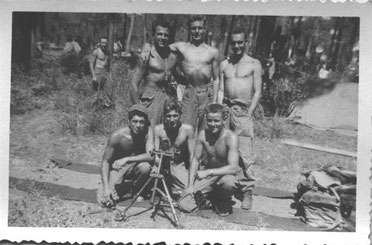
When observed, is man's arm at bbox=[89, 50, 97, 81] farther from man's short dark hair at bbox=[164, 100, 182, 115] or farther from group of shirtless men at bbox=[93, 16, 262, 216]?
man's short dark hair at bbox=[164, 100, 182, 115]

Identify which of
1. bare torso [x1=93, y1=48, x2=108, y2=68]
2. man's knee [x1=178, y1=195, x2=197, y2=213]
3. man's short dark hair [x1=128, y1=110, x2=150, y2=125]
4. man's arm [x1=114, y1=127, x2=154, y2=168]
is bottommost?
man's knee [x1=178, y1=195, x2=197, y2=213]

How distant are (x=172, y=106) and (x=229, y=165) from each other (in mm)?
775

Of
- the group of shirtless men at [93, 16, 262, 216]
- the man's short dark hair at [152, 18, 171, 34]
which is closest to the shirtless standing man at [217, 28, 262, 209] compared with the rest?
the group of shirtless men at [93, 16, 262, 216]

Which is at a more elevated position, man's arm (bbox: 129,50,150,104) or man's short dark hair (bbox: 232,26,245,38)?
man's short dark hair (bbox: 232,26,245,38)

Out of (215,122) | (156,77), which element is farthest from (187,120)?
(156,77)

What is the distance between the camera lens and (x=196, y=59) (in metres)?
4.46

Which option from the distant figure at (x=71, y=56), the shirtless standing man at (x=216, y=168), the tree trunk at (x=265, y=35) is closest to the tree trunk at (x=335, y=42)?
the tree trunk at (x=265, y=35)

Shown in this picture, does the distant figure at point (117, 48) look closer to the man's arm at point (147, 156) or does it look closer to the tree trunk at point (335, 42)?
the man's arm at point (147, 156)

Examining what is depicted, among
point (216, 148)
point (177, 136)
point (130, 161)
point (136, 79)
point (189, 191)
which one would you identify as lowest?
point (189, 191)

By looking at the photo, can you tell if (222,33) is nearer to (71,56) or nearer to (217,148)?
(217,148)

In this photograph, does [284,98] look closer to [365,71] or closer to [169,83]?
[365,71]

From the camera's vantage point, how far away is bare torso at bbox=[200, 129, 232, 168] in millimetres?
4457

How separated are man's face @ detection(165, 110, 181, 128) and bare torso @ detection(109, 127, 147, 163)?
260 millimetres

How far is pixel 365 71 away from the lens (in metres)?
4.42
